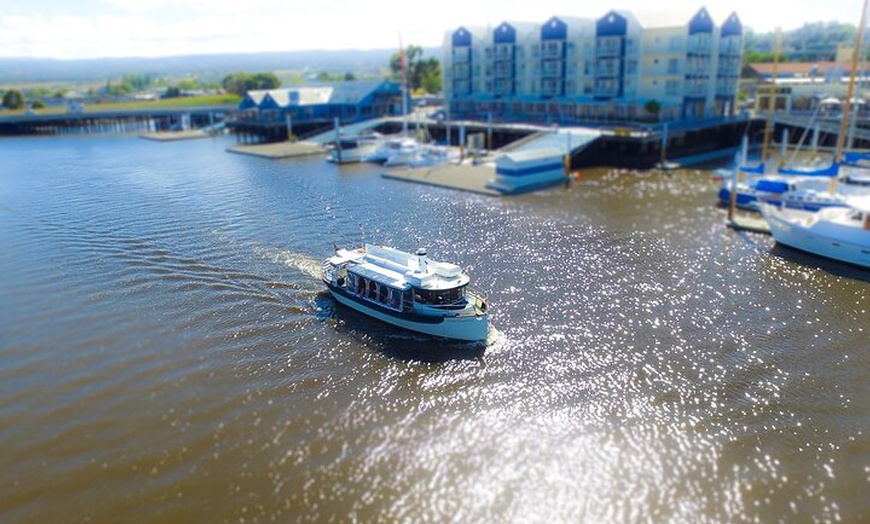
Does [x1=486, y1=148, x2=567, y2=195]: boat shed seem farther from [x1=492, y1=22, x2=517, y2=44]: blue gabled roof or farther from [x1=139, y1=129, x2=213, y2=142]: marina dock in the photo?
[x1=139, y1=129, x2=213, y2=142]: marina dock

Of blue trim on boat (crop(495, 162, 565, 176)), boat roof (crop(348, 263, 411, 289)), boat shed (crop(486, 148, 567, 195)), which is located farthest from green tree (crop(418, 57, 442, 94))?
boat roof (crop(348, 263, 411, 289))

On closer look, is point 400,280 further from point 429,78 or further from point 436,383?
point 429,78

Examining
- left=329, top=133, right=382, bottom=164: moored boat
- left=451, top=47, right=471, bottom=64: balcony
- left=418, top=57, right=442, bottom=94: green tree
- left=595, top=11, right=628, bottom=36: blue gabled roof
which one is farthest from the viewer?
left=418, top=57, right=442, bottom=94: green tree

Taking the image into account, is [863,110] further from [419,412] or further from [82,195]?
[82,195]

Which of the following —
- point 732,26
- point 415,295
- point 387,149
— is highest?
point 732,26

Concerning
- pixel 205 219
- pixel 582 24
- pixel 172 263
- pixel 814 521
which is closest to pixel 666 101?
pixel 582 24

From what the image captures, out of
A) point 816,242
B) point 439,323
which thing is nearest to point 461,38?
point 816,242

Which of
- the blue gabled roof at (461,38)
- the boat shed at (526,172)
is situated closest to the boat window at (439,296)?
the boat shed at (526,172)
